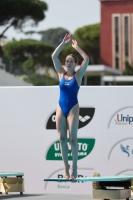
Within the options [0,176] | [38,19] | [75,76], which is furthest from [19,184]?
[38,19]

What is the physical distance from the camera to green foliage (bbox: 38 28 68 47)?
6262 inches

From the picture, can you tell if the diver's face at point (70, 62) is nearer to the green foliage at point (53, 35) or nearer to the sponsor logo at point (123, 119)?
the sponsor logo at point (123, 119)

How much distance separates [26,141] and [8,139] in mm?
350

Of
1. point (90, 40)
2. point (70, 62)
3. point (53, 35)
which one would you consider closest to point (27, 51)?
point (90, 40)

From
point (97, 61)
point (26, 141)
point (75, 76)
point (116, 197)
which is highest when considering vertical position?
point (97, 61)

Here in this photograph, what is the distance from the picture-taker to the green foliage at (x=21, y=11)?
223 feet

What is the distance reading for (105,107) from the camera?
11961mm

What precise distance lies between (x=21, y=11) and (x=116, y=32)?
17572 mm

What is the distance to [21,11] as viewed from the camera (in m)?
70.1

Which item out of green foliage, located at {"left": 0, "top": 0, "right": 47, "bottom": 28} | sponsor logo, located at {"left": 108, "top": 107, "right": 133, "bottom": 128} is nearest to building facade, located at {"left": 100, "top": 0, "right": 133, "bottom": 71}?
green foliage, located at {"left": 0, "top": 0, "right": 47, "bottom": 28}

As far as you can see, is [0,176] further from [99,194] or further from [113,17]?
[113,17]

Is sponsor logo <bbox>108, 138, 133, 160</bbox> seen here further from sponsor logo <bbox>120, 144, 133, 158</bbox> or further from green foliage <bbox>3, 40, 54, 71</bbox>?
green foliage <bbox>3, 40, 54, 71</bbox>

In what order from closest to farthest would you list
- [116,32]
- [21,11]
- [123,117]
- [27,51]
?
[123,117], [21,11], [116,32], [27,51]

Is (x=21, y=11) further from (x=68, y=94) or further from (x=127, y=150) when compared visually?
(x=68, y=94)
